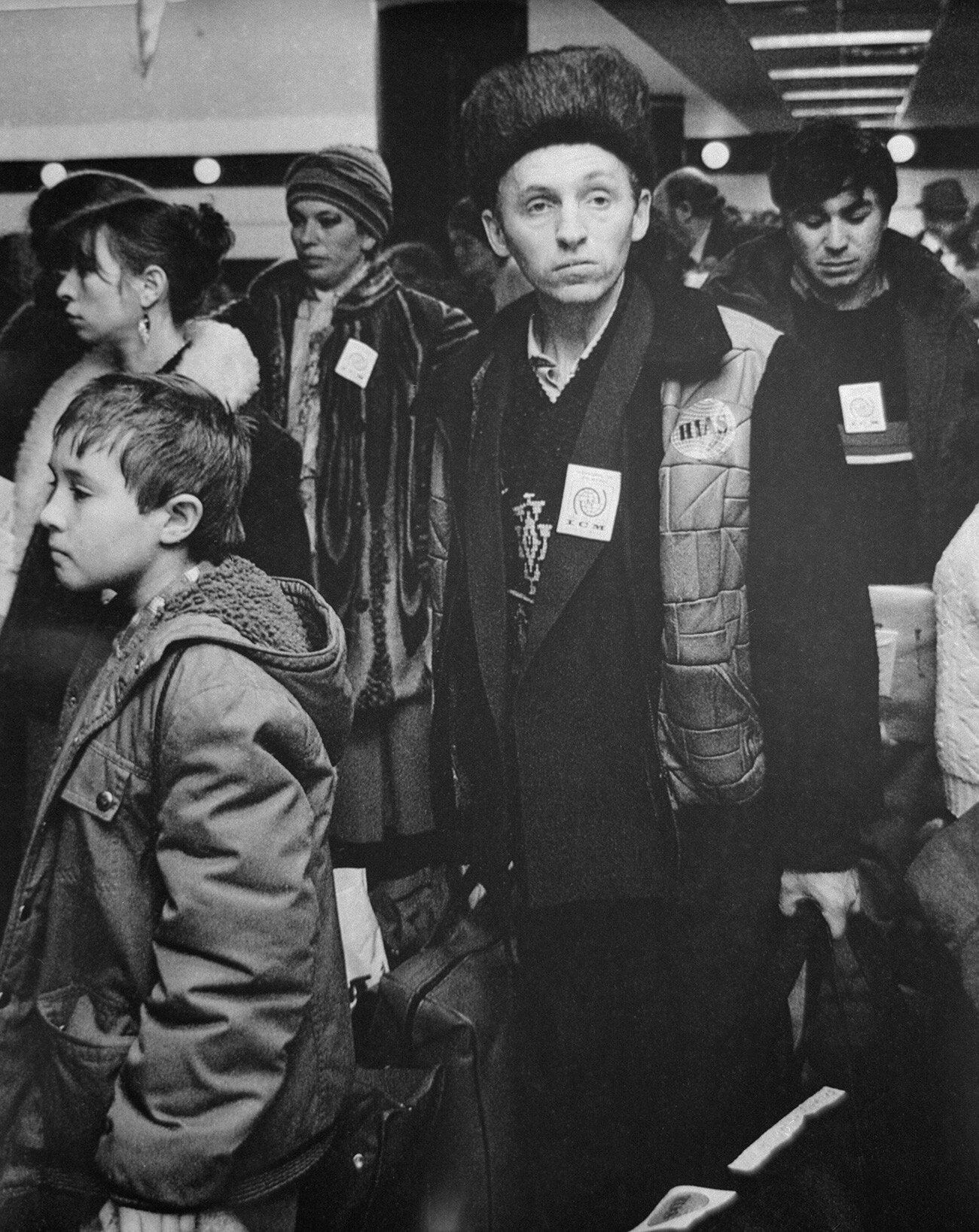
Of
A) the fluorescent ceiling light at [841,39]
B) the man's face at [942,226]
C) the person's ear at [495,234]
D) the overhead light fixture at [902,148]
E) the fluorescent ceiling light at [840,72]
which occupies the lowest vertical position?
the man's face at [942,226]

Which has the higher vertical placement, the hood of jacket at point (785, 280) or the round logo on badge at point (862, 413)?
the hood of jacket at point (785, 280)

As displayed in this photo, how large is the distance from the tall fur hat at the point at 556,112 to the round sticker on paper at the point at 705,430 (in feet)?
1.44

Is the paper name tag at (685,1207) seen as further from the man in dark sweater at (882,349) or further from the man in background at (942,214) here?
the man in background at (942,214)

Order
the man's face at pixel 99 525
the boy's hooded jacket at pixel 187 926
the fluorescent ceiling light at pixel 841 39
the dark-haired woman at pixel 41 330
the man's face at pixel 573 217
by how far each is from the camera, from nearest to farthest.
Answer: the boy's hooded jacket at pixel 187 926, the man's face at pixel 99 525, the man's face at pixel 573 217, the fluorescent ceiling light at pixel 841 39, the dark-haired woman at pixel 41 330

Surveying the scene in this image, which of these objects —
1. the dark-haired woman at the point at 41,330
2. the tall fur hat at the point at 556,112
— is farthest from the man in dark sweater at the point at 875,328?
the dark-haired woman at the point at 41,330

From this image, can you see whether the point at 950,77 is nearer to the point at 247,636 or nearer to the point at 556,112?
the point at 556,112

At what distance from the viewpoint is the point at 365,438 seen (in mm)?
2234

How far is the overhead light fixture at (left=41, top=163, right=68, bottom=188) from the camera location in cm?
232

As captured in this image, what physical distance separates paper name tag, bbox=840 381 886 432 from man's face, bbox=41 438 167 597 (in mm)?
1241

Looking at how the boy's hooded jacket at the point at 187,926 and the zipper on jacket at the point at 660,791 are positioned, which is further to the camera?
the zipper on jacket at the point at 660,791

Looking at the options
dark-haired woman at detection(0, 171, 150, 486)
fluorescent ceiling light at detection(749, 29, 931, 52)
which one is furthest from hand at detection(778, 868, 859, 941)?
dark-haired woman at detection(0, 171, 150, 486)

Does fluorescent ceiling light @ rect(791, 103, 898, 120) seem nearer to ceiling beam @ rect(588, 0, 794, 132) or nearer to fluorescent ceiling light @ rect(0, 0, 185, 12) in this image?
ceiling beam @ rect(588, 0, 794, 132)

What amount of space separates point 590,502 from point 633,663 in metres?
0.30

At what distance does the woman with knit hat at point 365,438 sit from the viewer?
87.4 inches
